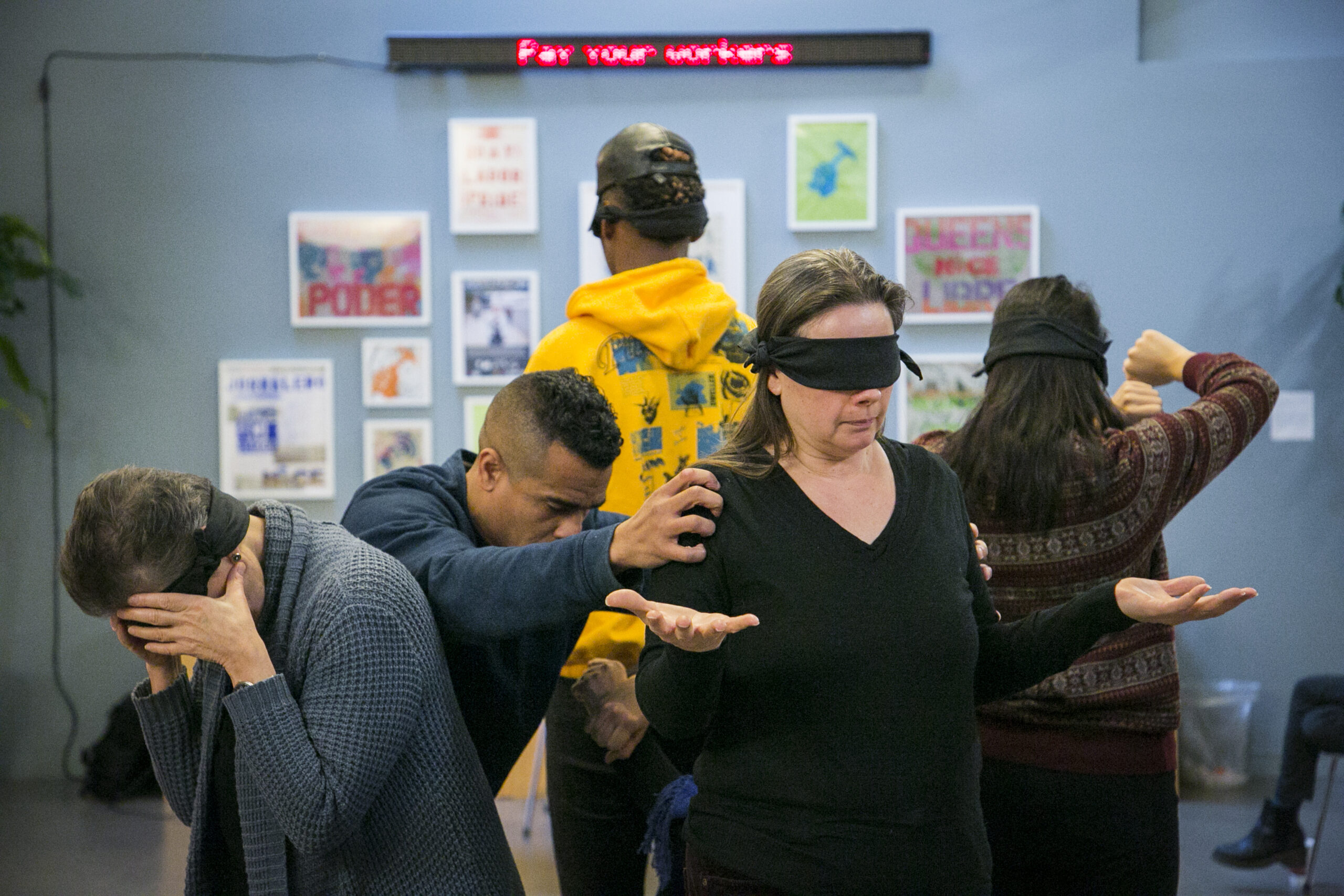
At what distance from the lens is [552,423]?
168 cm

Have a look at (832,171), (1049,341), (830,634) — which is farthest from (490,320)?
(830,634)

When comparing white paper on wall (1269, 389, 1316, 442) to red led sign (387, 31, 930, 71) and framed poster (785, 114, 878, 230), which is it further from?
red led sign (387, 31, 930, 71)

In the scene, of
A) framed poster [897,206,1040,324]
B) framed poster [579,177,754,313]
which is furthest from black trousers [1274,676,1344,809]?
framed poster [579,177,754,313]

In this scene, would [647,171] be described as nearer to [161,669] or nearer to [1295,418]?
[161,669]

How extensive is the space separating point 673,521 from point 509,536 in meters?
0.53

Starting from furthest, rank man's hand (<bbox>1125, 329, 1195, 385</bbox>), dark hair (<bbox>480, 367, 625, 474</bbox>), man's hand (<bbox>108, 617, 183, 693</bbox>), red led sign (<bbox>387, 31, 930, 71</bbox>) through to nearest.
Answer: red led sign (<bbox>387, 31, 930, 71</bbox>)
man's hand (<bbox>1125, 329, 1195, 385</bbox>)
dark hair (<bbox>480, 367, 625, 474</bbox>)
man's hand (<bbox>108, 617, 183, 693</bbox>)

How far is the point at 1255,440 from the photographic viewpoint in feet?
14.6

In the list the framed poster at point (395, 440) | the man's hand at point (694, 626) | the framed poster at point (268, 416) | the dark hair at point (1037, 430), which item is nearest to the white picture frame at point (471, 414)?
the framed poster at point (395, 440)

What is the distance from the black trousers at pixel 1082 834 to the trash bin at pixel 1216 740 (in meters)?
2.85

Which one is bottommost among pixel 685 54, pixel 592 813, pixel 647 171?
pixel 592 813

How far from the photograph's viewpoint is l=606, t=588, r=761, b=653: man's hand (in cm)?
119

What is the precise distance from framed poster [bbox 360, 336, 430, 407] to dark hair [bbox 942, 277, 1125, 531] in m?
2.98

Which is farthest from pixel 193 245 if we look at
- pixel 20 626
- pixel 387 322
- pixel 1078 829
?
pixel 1078 829

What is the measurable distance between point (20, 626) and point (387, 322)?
1.89 metres
